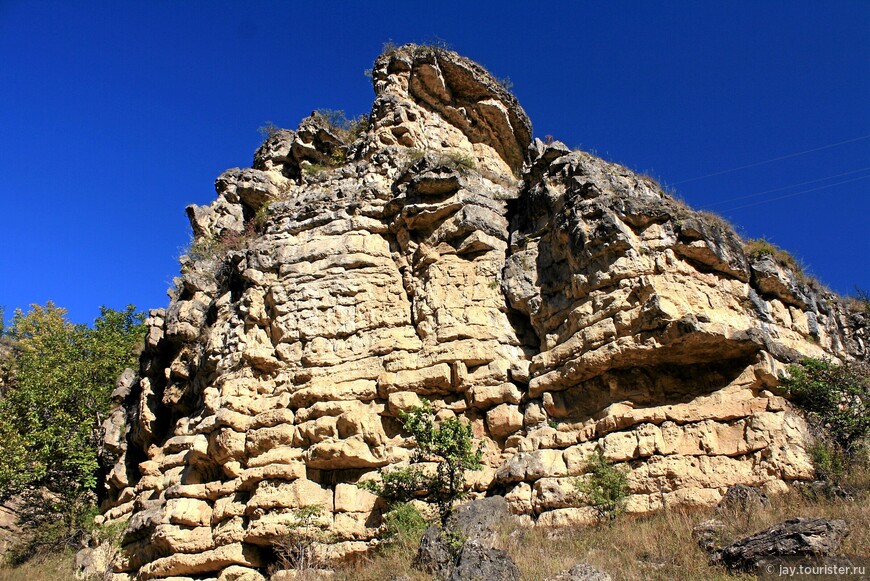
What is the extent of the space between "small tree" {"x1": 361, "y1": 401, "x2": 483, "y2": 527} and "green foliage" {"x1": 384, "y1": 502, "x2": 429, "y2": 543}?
0.95 ft

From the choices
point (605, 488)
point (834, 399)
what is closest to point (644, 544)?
point (605, 488)

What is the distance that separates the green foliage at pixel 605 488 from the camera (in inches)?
332

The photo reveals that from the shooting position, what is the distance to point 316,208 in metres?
13.4

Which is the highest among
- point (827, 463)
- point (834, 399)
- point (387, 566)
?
point (834, 399)

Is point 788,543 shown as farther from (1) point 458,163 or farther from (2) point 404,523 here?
(1) point 458,163

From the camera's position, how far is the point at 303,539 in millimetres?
9430

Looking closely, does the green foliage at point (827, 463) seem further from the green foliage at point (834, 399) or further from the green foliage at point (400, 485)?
the green foliage at point (400, 485)

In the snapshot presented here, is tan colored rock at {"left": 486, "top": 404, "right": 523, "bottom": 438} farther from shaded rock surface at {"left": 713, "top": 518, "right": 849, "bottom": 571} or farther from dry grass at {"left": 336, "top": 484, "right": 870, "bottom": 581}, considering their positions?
shaded rock surface at {"left": 713, "top": 518, "right": 849, "bottom": 571}

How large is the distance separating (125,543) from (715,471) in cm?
1128

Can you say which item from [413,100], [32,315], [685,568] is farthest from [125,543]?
[32,315]

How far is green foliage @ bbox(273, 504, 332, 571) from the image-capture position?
930cm

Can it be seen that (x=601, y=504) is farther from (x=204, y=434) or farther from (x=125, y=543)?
(x=125, y=543)

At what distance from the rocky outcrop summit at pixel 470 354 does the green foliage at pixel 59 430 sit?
147cm

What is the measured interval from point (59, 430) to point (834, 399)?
57.6 feet
